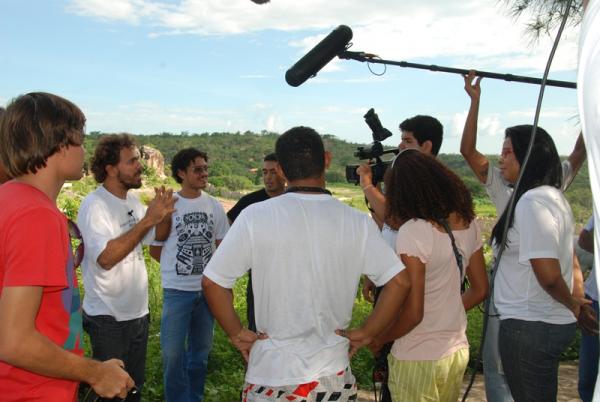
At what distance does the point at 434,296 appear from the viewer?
7.89ft

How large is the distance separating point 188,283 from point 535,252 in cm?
258

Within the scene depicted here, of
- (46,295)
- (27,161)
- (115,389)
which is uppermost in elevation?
(27,161)

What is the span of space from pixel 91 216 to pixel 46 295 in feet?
5.41

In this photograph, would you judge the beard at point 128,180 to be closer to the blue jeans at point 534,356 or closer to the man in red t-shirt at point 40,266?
the man in red t-shirt at point 40,266

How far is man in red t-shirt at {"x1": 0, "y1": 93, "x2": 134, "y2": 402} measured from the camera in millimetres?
1462

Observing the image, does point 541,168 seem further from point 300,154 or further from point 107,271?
point 107,271

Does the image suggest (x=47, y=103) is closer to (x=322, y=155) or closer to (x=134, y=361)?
(x=322, y=155)

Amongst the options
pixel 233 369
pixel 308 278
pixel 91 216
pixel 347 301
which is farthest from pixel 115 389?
pixel 233 369

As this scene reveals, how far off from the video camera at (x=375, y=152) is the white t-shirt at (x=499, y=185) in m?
0.58

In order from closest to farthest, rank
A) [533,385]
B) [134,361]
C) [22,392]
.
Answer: [22,392] < [533,385] < [134,361]

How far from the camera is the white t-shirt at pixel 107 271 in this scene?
317 cm

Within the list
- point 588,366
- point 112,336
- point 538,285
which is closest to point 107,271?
point 112,336

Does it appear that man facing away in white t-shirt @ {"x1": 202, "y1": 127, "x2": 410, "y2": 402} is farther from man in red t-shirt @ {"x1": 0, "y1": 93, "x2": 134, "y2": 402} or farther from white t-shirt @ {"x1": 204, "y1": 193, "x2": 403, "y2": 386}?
man in red t-shirt @ {"x1": 0, "y1": 93, "x2": 134, "y2": 402}

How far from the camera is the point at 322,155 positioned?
A: 2.22 meters
